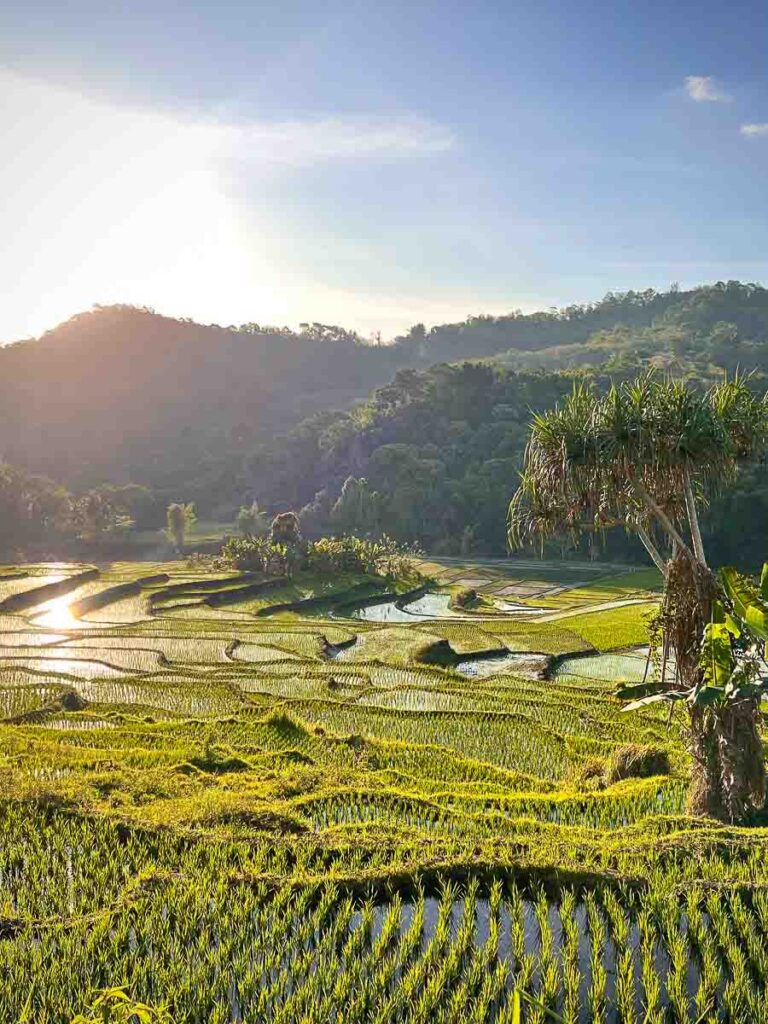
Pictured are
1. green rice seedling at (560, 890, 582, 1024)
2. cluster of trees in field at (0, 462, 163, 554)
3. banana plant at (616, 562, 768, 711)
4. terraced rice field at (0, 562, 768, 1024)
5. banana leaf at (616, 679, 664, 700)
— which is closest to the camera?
green rice seedling at (560, 890, 582, 1024)

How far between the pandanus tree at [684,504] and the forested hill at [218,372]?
65.6m

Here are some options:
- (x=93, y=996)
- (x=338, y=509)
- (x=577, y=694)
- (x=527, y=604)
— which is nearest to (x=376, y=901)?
(x=93, y=996)

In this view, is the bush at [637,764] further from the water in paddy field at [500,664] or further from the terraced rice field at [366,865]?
the water in paddy field at [500,664]

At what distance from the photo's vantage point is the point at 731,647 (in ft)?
27.7

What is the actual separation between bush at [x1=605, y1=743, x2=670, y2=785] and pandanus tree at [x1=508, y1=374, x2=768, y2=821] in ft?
6.23

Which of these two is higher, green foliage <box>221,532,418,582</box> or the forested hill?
the forested hill

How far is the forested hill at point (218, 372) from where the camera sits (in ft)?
308

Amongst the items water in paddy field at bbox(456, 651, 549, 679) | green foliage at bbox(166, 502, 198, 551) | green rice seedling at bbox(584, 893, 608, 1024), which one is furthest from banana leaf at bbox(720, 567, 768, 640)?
green foliage at bbox(166, 502, 198, 551)

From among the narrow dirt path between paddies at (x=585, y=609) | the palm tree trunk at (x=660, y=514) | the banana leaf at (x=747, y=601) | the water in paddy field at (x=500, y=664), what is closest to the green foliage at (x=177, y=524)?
the narrow dirt path between paddies at (x=585, y=609)

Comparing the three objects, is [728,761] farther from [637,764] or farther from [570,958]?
[570,958]

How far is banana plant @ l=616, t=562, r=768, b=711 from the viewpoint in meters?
8.00

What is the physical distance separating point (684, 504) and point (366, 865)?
18.6ft

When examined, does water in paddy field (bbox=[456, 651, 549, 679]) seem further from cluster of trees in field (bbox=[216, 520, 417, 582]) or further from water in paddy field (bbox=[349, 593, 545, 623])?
cluster of trees in field (bbox=[216, 520, 417, 582])

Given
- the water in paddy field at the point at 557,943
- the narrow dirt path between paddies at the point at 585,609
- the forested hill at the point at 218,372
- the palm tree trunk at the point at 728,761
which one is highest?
the forested hill at the point at 218,372
